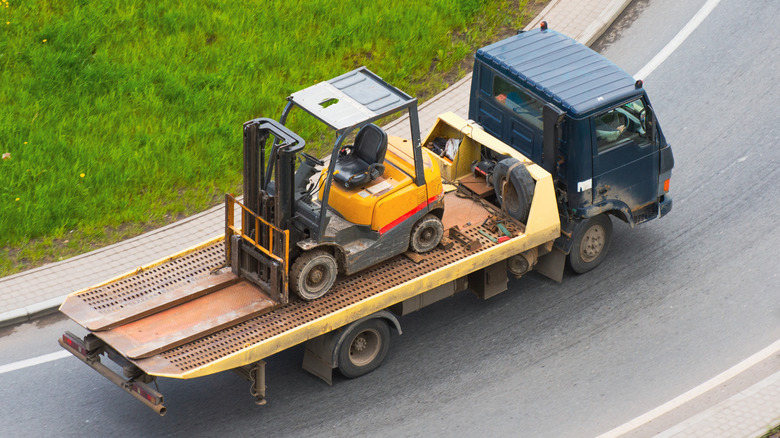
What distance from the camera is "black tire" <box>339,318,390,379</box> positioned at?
1162 centimetres

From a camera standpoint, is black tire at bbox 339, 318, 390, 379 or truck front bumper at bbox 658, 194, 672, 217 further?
truck front bumper at bbox 658, 194, 672, 217

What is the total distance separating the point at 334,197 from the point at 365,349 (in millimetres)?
1734

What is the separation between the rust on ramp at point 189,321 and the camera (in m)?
10.6

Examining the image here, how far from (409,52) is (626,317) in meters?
6.35

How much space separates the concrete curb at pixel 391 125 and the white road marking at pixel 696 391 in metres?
6.23

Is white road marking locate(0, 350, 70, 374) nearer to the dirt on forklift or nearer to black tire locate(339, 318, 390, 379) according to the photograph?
the dirt on forklift

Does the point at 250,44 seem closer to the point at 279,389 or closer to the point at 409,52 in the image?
the point at 409,52

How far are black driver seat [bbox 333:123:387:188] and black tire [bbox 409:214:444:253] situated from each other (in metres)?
0.74

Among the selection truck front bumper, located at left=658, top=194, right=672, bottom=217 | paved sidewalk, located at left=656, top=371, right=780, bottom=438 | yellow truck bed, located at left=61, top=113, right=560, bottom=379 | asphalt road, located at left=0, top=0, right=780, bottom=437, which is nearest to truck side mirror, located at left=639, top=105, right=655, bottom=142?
truck front bumper, located at left=658, top=194, right=672, bottom=217

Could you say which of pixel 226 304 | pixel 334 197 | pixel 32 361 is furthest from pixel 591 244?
pixel 32 361

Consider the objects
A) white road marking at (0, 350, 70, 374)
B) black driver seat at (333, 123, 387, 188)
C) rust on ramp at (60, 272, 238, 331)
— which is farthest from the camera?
white road marking at (0, 350, 70, 374)

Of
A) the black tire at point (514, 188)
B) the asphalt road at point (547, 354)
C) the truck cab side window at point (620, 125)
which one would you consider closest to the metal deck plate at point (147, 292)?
the asphalt road at point (547, 354)

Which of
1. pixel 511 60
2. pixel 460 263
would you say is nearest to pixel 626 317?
pixel 460 263

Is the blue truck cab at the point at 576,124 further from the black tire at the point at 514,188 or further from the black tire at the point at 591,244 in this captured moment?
the black tire at the point at 514,188
